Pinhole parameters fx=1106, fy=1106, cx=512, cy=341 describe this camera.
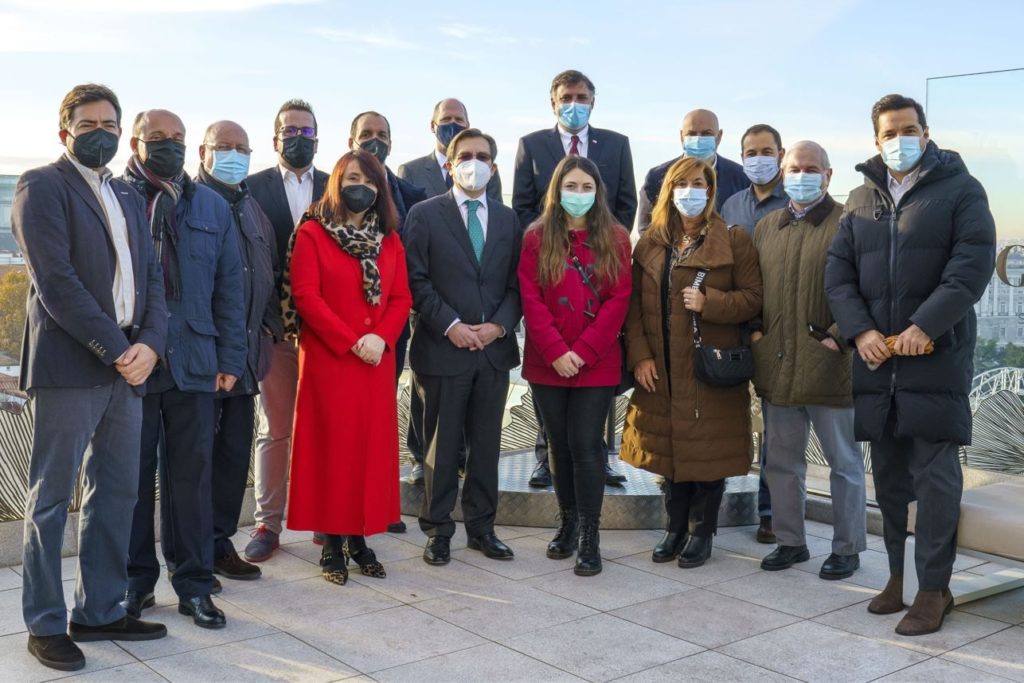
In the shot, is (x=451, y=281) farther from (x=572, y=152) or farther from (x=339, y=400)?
(x=572, y=152)

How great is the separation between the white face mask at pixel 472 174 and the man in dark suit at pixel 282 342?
0.71 metres

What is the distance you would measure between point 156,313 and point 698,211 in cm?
250

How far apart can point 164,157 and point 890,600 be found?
136 inches

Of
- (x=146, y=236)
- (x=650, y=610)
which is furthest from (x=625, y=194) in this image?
(x=146, y=236)

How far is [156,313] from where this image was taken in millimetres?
4102

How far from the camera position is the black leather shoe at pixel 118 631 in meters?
4.12

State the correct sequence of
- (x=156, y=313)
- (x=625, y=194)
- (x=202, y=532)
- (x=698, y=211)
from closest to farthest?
(x=156, y=313)
(x=202, y=532)
(x=698, y=211)
(x=625, y=194)

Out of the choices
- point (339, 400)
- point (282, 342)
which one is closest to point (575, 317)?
point (339, 400)

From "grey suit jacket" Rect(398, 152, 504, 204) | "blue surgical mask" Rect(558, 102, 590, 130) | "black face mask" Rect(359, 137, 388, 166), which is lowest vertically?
"grey suit jacket" Rect(398, 152, 504, 204)

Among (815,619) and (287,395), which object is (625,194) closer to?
(287,395)

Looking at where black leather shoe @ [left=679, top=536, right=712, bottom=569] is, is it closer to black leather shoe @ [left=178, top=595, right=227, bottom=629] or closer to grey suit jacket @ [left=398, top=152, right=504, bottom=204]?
black leather shoe @ [left=178, top=595, right=227, bottom=629]

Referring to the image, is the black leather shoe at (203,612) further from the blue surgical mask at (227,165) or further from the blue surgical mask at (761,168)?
the blue surgical mask at (761,168)

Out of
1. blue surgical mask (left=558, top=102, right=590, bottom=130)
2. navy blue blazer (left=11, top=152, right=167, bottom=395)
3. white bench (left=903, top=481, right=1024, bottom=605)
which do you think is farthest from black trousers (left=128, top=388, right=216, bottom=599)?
white bench (left=903, top=481, right=1024, bottom=605)

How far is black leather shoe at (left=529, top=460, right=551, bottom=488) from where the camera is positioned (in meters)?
6.18
